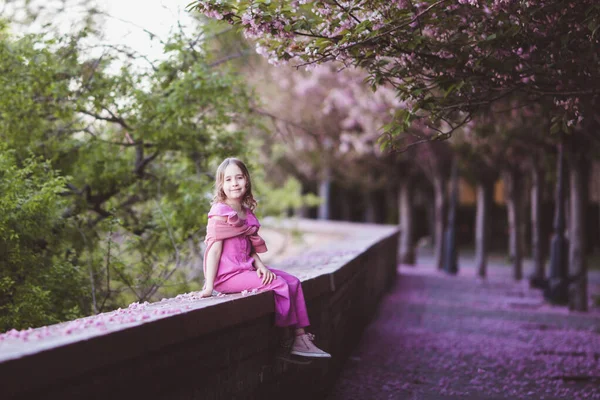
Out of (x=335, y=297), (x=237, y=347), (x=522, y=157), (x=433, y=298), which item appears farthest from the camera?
(x=522, y=157)

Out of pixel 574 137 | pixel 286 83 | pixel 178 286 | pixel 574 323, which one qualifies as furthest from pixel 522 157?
pixel 178 286

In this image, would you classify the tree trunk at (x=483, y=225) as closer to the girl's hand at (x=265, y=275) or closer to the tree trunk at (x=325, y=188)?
the tree trunk at (x=325, y=188)

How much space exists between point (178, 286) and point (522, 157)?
12.3m

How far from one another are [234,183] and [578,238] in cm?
1020

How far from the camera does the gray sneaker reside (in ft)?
16.8

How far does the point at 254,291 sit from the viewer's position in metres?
5.00

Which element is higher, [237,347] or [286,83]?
[286,83]

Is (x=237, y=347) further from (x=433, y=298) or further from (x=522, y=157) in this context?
(x=522, y=157)

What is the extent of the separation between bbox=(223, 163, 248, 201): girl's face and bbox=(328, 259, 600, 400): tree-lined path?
2311 mm

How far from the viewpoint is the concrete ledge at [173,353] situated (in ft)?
9.67

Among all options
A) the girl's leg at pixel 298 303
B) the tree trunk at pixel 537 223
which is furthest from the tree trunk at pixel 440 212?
the girl's leg at pixel 298 303

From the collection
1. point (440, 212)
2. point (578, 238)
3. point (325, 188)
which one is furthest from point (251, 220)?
point (325, 188)

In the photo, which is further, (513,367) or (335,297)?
(513,367)

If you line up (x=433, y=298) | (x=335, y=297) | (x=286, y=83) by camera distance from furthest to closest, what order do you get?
1. (x=286, y=83)
2. (x=433, y=298)
3. (x=335, y=297)
